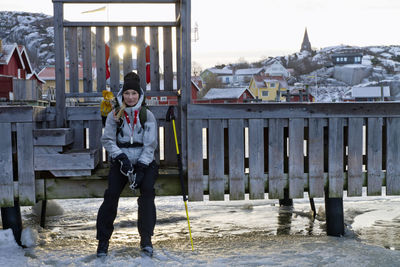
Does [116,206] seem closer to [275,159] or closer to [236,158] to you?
[236,158]

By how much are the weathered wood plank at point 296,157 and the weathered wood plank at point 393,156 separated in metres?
1.17

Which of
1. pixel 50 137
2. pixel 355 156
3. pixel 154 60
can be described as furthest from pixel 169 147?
pixel 355 156

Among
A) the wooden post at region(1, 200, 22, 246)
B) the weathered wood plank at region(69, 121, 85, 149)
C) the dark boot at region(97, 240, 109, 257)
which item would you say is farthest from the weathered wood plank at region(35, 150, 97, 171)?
the dark boot at region(97, 240, 109, 257)

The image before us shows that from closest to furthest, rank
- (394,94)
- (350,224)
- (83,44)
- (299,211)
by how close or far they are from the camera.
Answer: (83,44)
(350,224)
(299,211)
(394,94)

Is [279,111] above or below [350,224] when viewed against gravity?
above

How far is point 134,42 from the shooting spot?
6504 mm

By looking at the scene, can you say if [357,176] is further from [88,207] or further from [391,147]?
[88,207]

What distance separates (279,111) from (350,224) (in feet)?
9.03

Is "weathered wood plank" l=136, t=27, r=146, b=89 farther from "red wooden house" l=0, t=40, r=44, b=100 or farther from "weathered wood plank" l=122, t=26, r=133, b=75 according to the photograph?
"red wooden house" l=0, t=40, r=44, b=100

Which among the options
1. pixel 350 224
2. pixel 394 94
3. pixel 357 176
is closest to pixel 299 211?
pixel 350 224

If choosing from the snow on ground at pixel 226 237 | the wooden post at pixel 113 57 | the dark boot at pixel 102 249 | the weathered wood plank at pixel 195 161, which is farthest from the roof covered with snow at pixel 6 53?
the dark boot at pixel 102 249

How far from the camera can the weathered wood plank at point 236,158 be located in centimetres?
630

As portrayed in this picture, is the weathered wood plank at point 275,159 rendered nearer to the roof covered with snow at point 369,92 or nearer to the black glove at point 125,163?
the black glove at point 125,163

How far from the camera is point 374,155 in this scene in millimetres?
6547
